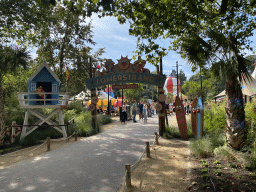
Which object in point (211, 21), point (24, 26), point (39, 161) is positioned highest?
point (24, 26)

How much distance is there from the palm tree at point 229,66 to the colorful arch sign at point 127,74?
5.38 m

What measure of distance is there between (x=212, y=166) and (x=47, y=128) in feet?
37.6

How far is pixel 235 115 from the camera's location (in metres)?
6.40

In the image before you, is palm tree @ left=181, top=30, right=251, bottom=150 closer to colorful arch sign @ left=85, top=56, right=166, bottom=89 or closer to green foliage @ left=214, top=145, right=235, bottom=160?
green foliage @ left=214, top=145, right=235, bottom=160

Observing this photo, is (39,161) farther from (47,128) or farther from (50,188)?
(47,128)

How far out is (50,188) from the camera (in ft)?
15.8

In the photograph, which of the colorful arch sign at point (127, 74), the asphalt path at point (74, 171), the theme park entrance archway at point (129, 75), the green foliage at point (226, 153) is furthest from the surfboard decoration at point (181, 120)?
the green foliage at point (226, 153)

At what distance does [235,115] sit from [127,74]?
730 cm

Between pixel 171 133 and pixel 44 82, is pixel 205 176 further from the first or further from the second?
pixel 44 82

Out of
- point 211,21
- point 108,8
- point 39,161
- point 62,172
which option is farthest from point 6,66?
point 211,21

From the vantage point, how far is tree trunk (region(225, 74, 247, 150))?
6.28 m

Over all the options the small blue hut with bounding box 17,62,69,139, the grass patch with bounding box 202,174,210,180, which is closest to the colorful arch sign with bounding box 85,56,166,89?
the small blue hut with bounding box 17,62,69,139

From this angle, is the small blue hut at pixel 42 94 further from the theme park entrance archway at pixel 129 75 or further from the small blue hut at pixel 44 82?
the theme park entrance archway at pixel 129 75

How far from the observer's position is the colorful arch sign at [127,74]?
Result: 1205 cm
